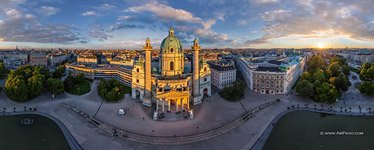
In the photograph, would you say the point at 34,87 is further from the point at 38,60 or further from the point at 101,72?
the point at 38,60

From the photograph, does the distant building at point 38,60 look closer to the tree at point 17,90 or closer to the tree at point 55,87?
the tree at point 55,87

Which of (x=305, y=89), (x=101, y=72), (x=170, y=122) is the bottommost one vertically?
(x=170, y=122)

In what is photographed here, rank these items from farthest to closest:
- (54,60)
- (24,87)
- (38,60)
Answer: (54,60) → (38,60) → (24,87)

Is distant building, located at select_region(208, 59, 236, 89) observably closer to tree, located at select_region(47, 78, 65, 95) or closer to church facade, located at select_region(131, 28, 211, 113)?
church facade, located at select_region(131, 28, 211, 113)

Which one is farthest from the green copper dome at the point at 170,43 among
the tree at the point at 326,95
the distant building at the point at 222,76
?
the tree at the point at 326,95

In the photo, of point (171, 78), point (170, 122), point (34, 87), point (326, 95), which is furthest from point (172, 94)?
point (326, 95)

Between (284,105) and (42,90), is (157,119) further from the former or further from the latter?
(42,90)
